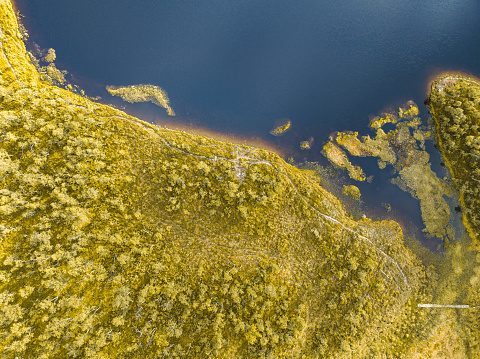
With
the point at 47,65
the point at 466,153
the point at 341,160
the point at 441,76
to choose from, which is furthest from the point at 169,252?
the point at 441,76

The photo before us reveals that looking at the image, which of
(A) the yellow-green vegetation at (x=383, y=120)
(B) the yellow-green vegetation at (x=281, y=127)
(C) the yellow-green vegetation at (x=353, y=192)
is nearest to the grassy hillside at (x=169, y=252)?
(C) the yellow-green vegetation at (x=353, y=192)

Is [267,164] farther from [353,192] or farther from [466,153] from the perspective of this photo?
[466,153]

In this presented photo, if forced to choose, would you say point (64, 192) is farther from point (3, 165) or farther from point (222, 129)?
point (222, 129)

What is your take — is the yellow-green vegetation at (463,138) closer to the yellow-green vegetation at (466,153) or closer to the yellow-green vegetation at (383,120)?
the yellow-green vegetation at (466,153)

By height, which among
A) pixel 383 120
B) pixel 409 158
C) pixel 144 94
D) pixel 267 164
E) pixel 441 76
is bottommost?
pixel 267 164

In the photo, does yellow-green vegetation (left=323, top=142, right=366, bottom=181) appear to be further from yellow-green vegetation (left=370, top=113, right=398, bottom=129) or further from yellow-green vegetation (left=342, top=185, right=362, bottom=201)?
yellow-green vegetation (left=370, top=113, right=398, bottom=129)

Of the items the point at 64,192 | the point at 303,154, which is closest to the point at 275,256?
the point at 303,154
